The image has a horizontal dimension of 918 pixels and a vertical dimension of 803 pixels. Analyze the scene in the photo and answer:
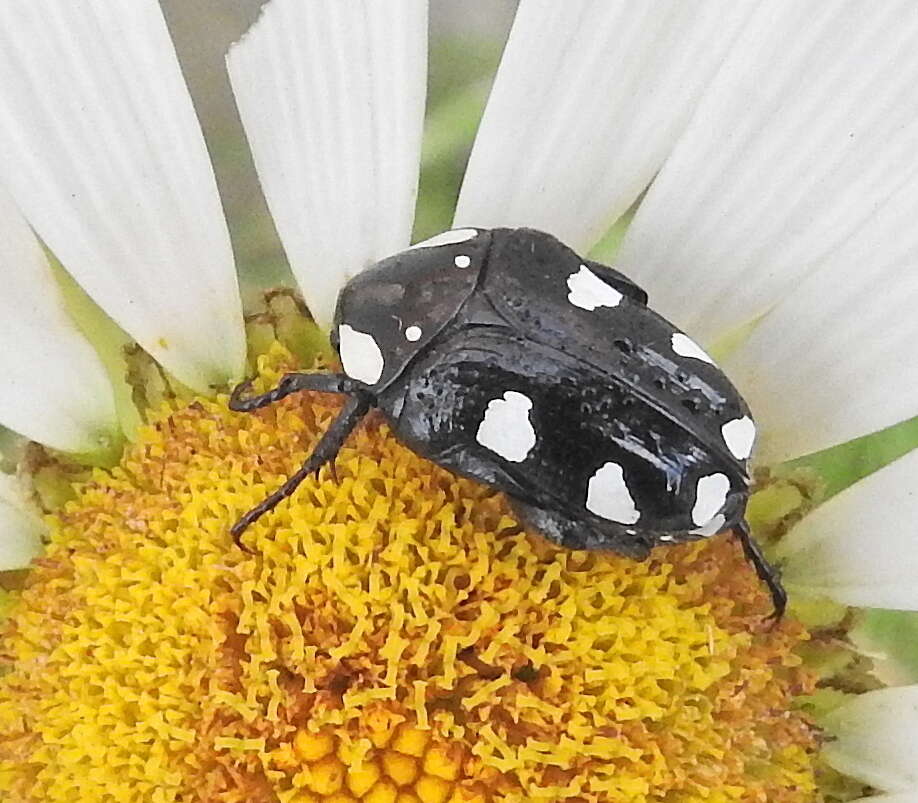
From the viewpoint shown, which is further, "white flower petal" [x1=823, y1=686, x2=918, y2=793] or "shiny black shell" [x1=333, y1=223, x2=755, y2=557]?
"white flower petal" [x1=823, y1=686, x2=918, y2=793]

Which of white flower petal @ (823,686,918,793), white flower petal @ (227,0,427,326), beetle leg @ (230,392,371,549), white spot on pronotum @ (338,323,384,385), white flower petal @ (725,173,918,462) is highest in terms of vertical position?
white flower petal @ (725,173,918,462)

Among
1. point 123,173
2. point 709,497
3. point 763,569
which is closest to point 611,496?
point 709,497

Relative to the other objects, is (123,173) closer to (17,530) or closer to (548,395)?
(17,530)

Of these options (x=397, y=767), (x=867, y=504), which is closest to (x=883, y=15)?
(x=867, y=504)

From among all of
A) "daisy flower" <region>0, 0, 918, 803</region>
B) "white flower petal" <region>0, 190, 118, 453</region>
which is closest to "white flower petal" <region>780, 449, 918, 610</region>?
"daisy flower" <region>0, 0, 918, 803</region>

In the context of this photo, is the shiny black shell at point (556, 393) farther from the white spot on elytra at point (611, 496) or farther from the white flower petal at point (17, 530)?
the white flower petal at point (17, 530)

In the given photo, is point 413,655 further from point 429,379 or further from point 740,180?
point 740,180

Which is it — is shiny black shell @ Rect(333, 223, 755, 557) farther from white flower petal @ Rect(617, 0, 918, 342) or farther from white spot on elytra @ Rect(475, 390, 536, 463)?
white flower petal @ Rect(617, 0, 918, 342)
